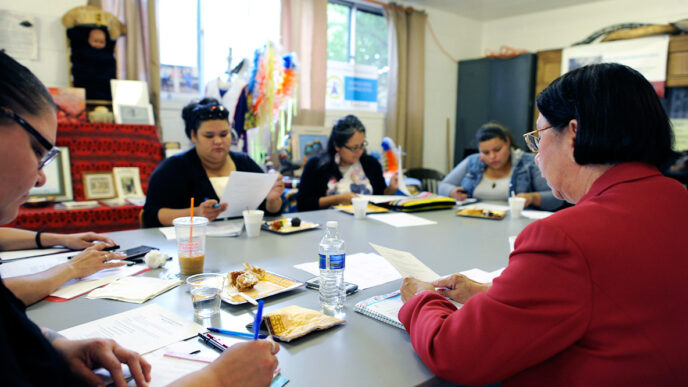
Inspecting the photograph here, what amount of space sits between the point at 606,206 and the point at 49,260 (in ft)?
5.02

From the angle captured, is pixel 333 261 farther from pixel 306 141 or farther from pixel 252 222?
pixel 306 141

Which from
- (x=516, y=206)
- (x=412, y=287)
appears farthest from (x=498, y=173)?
(x=412, y=287)

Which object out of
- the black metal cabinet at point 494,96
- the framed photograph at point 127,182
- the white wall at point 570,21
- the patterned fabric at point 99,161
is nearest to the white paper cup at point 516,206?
the patterned fabric at point 99,161

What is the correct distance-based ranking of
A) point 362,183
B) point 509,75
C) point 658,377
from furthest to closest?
point 509,75, point 362,183, point 658,377

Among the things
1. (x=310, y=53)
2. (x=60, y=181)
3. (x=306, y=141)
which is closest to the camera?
(x=60, y=181)

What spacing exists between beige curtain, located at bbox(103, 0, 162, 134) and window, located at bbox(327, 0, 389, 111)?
1.98m

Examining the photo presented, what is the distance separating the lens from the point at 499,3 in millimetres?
5496

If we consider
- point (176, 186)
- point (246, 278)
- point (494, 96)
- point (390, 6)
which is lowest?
point (246, 278)

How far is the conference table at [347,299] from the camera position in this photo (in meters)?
0.80

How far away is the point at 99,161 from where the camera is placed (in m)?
3.32

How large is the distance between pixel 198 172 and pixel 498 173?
2008mm

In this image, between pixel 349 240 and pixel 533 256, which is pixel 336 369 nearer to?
pixel 533 256

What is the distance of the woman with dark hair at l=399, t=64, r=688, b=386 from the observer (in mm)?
681

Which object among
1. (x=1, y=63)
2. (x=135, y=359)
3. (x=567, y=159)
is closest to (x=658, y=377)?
(x=567, y=159)
